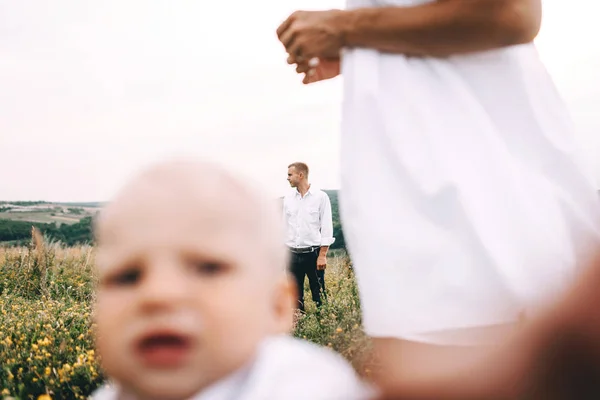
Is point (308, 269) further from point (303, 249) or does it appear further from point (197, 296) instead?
point (197, 296)

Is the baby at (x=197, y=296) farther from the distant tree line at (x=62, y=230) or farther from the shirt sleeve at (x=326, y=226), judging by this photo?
the distant tree line at (x=62, y=230)

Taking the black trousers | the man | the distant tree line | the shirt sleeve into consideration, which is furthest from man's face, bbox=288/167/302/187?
the distant tree line

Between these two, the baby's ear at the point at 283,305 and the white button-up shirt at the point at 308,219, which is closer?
the baby's ear at the point at 283,305

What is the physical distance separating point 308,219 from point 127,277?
794cm

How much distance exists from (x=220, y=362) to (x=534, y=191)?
652mm

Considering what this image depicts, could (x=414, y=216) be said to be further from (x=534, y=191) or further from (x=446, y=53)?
(x=446, y=53)

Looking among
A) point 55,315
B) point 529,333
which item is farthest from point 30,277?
point 529,333

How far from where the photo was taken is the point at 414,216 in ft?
3.47

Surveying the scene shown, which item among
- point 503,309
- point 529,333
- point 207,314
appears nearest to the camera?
point 529,333

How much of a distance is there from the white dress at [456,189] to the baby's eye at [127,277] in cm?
41

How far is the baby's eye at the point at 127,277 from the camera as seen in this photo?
84cm

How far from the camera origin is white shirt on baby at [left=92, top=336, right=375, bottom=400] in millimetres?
829

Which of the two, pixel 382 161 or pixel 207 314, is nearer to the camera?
pixel 207 314

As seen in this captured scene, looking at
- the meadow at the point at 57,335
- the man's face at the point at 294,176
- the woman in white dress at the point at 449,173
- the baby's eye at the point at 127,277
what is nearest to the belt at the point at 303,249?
the meadow at the point at 57,335
